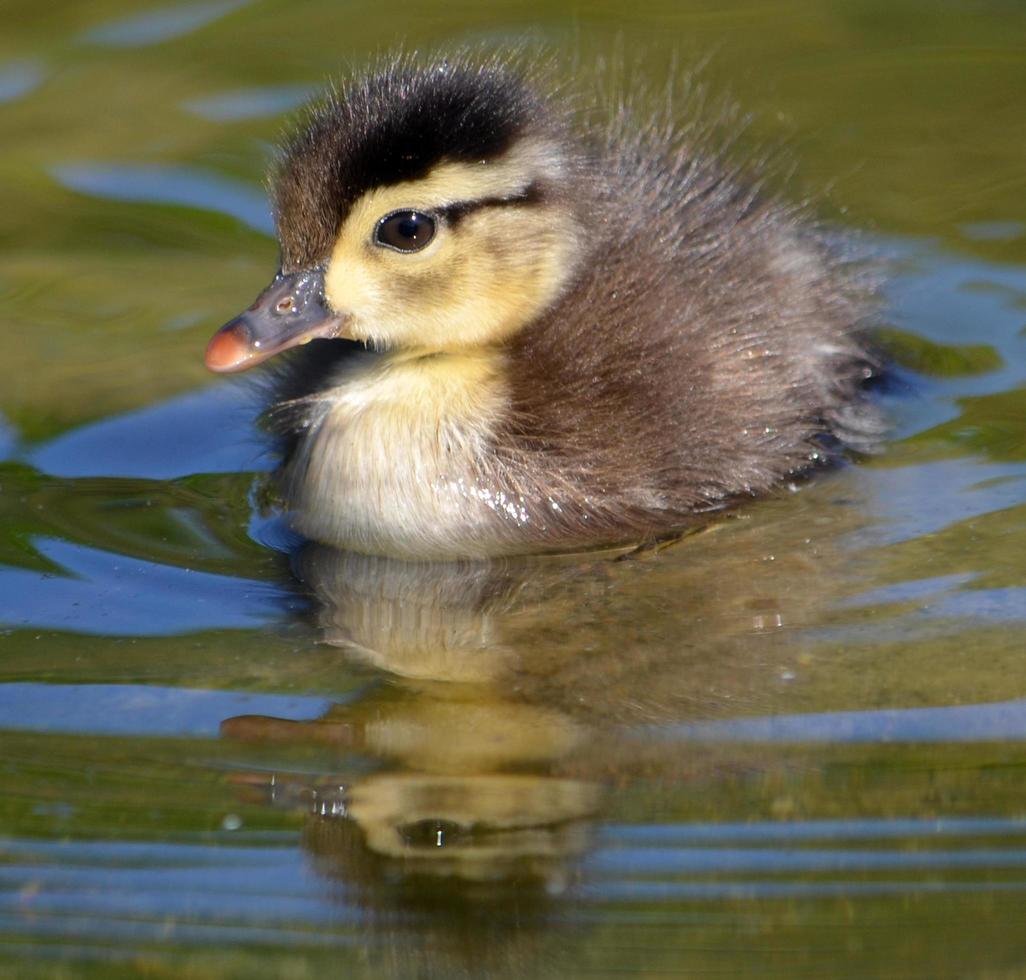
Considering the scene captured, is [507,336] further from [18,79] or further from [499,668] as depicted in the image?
[18,79]

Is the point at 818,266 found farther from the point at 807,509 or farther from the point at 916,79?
the point at 916,79

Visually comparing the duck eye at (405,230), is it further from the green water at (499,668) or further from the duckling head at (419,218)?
the green water at (499,668)

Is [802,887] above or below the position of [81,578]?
below

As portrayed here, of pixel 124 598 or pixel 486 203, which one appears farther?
pixel 486 203

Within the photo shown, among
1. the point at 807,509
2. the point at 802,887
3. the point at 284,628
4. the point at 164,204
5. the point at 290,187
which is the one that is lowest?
the point at 802,887

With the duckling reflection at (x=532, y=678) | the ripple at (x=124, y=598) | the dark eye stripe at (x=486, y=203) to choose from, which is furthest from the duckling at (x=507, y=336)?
the ripple at (x=124, y=598)

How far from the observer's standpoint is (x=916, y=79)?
6.50 metres

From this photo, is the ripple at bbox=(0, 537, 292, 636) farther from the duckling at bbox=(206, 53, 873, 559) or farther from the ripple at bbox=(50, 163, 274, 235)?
the ripple at bbox=(50, 163, 274, 235)

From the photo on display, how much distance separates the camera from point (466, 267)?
4363mm

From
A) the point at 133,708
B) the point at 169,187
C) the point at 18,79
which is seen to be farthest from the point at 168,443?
the point at 18,79

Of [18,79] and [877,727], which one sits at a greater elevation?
[18,79]

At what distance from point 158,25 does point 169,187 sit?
1162 millimetres

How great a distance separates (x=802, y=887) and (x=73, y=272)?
3.70m

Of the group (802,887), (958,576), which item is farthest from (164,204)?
(802,887)
